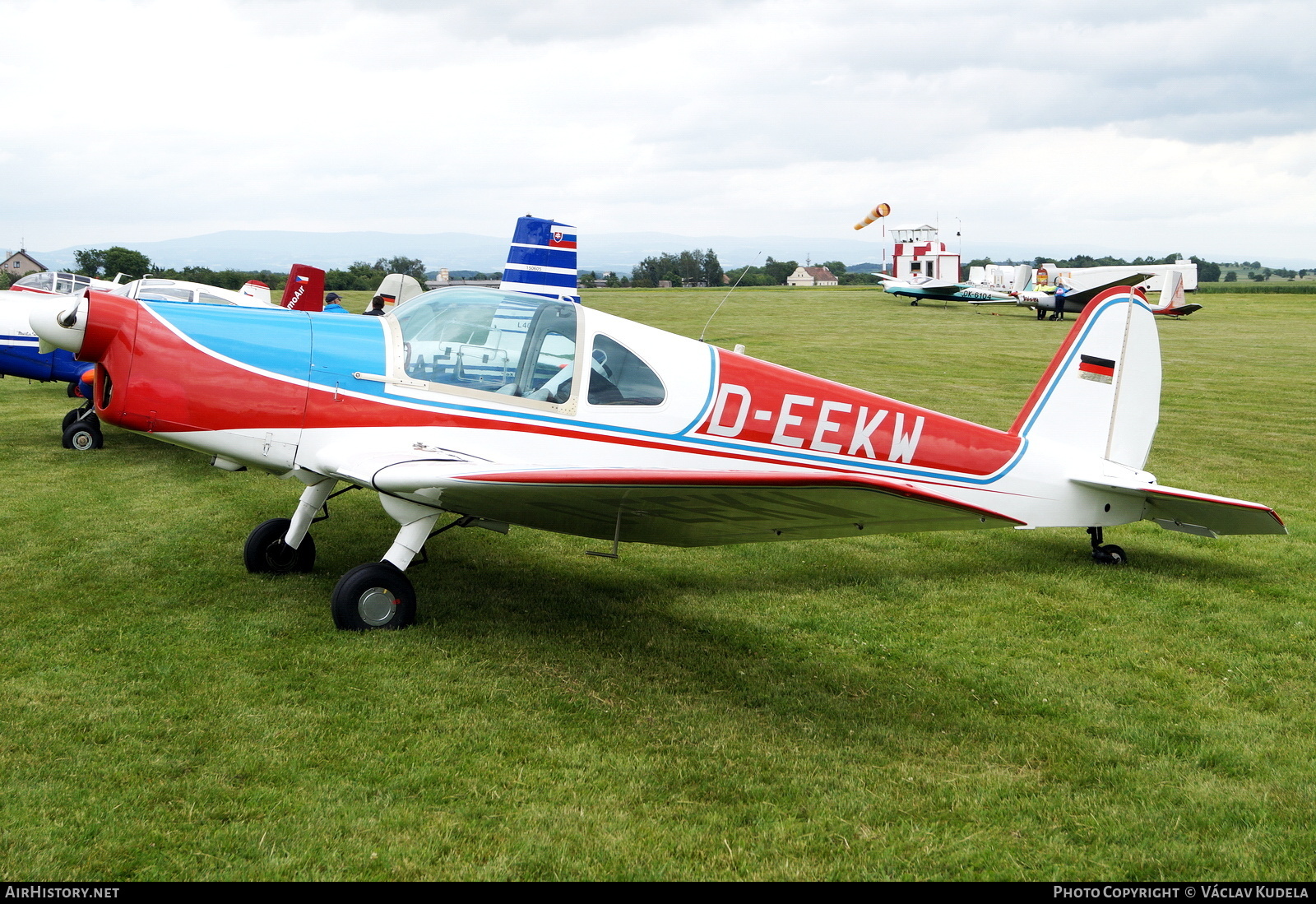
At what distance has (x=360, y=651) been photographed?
4.87 metres

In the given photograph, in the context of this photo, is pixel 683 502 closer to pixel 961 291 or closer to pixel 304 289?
pixel 304 289

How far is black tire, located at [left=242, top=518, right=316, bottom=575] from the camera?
6242 mm

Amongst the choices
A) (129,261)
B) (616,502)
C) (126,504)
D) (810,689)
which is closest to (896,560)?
(810,689)

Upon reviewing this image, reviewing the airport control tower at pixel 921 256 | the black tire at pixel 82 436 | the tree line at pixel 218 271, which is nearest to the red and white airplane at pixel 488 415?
the black tire at pixel 82 436

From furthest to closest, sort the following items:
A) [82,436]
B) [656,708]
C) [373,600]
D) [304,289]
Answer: [304,289] → [82,436] → [373,600] → [656,708]

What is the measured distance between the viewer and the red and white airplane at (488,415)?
501 cm

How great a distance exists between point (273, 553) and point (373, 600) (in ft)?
4.88

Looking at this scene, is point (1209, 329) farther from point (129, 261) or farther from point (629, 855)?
point (129, 261)

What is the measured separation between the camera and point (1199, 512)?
618 centimetres

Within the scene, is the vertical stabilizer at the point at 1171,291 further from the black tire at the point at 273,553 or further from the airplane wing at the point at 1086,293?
the black tire at the point at 273,553

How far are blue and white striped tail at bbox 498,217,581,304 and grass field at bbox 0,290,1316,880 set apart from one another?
6365mm

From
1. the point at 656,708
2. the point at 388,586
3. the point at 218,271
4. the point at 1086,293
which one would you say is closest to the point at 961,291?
the point at 1086,293

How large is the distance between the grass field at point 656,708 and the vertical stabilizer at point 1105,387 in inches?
39.2

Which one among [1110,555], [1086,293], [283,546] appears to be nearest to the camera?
[283,546]
